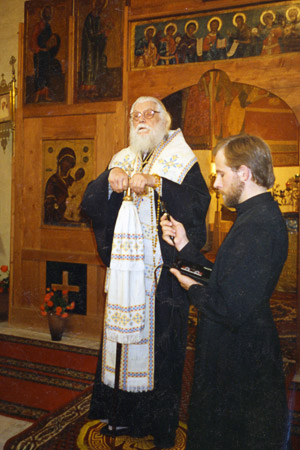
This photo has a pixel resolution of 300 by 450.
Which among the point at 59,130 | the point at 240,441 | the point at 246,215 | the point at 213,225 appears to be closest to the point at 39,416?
the point at 240,441

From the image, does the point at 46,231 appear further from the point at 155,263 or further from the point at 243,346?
the point at 243,346

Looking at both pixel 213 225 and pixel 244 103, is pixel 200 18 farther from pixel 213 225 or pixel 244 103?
pixel 213 225

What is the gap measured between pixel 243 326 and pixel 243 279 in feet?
0.69

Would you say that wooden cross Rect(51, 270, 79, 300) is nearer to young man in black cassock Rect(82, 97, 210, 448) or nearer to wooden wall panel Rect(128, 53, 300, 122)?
wooden wall panel Rect(128, 53, 300, 122)

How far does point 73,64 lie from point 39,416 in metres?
3.95

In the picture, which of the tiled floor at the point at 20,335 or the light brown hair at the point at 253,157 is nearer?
the light brown hair at the point at 253,157

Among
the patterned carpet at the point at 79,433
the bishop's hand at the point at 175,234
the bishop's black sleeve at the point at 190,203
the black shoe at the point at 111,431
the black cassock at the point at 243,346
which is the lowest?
the patterned carpet at the point at 79,433

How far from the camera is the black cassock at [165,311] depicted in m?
2.66

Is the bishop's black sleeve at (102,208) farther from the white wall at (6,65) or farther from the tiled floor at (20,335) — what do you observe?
the white wall at (6,65)

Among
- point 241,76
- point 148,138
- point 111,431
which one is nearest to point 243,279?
point 148,138

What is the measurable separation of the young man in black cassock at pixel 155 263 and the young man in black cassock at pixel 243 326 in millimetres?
951

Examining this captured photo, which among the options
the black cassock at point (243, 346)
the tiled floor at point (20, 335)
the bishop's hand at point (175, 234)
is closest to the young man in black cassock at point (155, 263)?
the bishop's hand at point (175, 234)

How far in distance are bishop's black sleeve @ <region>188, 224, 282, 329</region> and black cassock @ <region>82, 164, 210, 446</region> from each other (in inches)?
41.6

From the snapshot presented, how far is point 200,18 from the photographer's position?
180 inches
